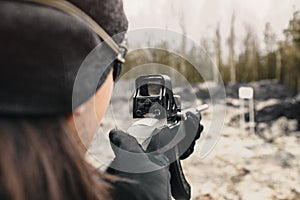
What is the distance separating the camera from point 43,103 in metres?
0.32

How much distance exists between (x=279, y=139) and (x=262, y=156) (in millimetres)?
565

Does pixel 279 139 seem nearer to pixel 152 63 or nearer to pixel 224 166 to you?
pixel 224 166

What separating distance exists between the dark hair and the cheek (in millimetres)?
71

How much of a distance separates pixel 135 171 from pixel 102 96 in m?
0.11

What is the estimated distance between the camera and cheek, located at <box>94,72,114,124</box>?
389mm

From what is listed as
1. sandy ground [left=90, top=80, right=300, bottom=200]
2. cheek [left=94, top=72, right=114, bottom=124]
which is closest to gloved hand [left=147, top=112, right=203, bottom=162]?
cheek [left=94, top=72, right=114, bottom=124]

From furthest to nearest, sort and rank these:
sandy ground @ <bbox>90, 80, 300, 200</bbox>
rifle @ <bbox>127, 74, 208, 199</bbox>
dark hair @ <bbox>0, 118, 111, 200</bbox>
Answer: sandy ground @ <bbox>90, 80, 300, 200</bbox>
rifle @ <bbox>127, 74, 208, 199</bbox>
dark hair @ <bbox>0, 118, 111, 200</bbox>

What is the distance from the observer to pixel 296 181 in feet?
8.26

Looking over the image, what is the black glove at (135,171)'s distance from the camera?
0.45 m

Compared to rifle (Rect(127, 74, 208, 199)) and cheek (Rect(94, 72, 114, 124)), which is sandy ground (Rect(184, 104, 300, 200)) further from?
cheek (Rect(94, 72, 114, 124))

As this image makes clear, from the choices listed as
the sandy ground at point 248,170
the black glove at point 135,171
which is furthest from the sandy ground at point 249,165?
the black glove at point 135,171

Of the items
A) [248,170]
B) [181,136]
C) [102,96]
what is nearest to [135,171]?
[102,96]

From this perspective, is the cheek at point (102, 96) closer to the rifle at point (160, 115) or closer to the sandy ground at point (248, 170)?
the rifle at point (160, 115)

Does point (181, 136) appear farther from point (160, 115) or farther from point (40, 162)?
point (40, 162)
